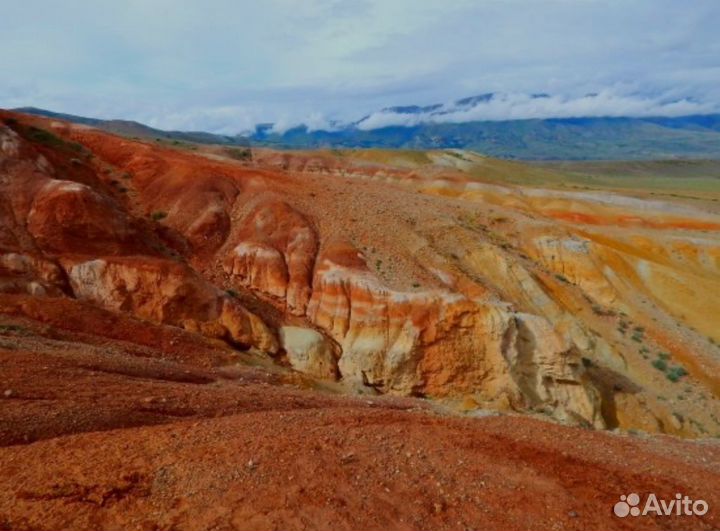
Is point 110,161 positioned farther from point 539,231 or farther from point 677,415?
point 677,415

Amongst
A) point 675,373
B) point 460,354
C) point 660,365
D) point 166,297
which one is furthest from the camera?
point 660,365

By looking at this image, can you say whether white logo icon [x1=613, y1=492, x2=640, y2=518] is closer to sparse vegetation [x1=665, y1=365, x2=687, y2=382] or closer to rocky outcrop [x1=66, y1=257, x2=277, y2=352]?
rocky outcrop [x1=66, y1=257, x2=277, y2=352]

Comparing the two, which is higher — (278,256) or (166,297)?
(278,256)

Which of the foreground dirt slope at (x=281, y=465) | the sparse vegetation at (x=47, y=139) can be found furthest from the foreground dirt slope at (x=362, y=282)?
the foreground dirt slope at (x=281, y=465)

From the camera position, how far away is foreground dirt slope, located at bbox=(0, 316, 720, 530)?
28.8 ft

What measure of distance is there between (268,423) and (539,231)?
35149mm

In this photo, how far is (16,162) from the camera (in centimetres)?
2864

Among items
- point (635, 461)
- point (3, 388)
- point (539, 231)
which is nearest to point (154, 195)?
point (3, 388)

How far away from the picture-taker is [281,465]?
9930 millimetres

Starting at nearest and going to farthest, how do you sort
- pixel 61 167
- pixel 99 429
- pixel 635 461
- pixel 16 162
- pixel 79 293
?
pixel 99 429 < pixel 635 461 < pixel 79 293 < pixel 16 162 < pixel 61 167

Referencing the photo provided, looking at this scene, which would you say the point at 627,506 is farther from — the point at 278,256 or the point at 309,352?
the point at 278,256

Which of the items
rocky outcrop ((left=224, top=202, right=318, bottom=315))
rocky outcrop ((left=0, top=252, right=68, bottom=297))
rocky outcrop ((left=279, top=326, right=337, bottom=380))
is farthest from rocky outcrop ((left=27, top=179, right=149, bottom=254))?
rocky outcrop ((left=279, top=326, right=337, bottom=380))

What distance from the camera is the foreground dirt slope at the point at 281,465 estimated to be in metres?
8.79

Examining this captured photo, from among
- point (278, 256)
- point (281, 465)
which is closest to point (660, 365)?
point (278, 256)
